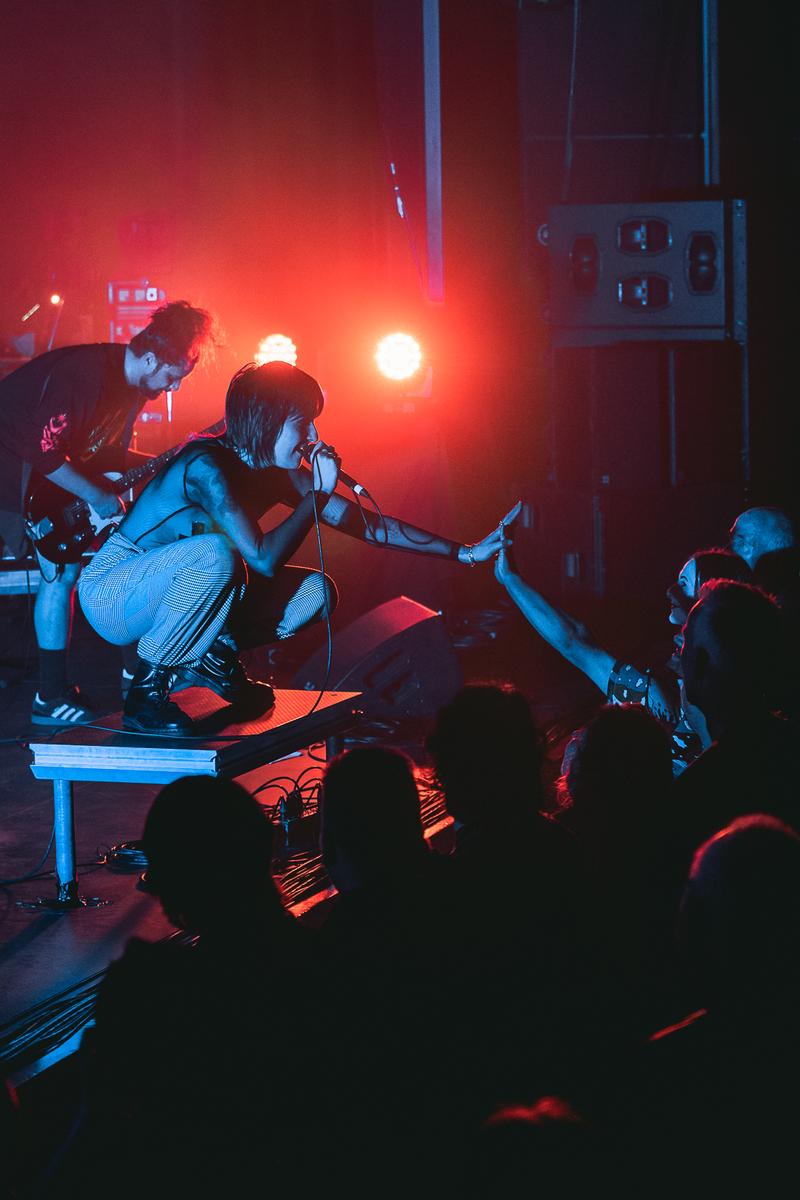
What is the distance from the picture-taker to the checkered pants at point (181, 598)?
351 cm

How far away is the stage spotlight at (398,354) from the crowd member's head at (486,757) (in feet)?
21.1

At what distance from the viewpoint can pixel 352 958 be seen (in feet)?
5.71

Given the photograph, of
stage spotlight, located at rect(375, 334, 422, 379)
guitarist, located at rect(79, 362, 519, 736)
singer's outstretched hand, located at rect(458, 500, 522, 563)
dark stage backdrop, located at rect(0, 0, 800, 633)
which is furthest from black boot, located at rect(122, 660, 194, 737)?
stage spotlight, located at rect(375, 334, 422, 379)

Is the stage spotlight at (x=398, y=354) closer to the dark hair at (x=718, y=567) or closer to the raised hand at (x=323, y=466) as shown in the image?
the raised hand at (x=323, y=466)

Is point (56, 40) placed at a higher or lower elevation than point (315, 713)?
higher

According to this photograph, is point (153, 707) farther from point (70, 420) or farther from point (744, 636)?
point (70, 420)

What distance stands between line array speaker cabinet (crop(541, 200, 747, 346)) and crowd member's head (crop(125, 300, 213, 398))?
3.06m

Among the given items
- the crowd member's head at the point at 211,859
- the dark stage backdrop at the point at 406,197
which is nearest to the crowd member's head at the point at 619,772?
the crowd member's head at the point at 211,859

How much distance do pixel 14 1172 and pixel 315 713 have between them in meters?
2.05

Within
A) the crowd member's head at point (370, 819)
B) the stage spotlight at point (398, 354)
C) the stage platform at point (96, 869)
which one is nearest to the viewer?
the crowd member's head at point (370, 819)

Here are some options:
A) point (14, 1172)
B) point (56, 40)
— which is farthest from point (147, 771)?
point (56, 40)

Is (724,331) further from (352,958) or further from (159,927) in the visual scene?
(352,958)

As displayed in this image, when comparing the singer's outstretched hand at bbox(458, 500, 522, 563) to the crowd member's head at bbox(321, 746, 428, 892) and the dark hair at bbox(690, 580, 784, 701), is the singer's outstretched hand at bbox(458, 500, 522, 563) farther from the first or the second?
the crowd member's head at bbox(321, 746, 428, 892)

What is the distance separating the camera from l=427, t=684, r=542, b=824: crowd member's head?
198cm
